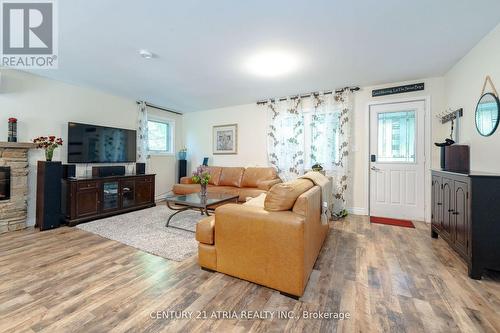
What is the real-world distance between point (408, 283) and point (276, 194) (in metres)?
1.37

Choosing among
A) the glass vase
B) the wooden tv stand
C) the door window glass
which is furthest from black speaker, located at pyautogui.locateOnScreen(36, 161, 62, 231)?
the door window glass

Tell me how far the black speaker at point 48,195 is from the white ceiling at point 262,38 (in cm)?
150

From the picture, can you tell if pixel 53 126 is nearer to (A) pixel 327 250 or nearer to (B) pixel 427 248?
(A) pixel 327 250

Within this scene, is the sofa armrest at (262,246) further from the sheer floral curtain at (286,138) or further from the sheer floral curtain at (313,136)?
the sheer floral curtain at (286,138)

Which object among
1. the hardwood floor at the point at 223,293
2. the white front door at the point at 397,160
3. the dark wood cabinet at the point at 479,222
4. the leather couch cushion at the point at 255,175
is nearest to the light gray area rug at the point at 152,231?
the hardwood floor at the point at 223,293

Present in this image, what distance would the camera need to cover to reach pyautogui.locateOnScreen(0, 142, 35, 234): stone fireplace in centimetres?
305

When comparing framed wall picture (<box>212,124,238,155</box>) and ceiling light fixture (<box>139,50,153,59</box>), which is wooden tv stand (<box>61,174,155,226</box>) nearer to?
framed wall picture (<box>212,124,238,155</box>)

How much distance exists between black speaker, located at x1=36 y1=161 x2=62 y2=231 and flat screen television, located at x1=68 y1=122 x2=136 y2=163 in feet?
1.82

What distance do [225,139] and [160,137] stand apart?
1698mm

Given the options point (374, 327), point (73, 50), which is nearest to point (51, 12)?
point (73, 50)

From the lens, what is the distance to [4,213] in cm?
305

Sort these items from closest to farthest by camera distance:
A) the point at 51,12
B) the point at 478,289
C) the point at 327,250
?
the point at 478,289, the point at 51,12, the point at 327,250

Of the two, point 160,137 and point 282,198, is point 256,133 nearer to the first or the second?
point 160,137

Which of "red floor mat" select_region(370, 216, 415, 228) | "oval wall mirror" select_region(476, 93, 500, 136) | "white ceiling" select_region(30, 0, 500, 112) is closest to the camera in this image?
"white ceiling" select_region(30, 0, 500, 112)
